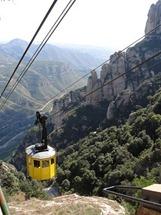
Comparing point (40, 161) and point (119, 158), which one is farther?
point (119, 158)

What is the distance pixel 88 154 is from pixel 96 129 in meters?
31.4

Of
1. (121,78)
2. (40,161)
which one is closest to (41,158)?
(40,161)

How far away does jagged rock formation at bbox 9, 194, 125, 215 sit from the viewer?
51.0 feet

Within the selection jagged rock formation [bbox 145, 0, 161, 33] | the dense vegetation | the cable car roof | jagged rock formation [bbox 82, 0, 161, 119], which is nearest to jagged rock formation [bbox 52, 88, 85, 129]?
jagged rock formation [bbox 82, 0, 161, 119]

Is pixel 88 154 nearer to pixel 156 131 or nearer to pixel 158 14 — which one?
pixel 156 131

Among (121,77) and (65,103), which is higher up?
(121,77)

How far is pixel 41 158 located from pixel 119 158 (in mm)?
47690

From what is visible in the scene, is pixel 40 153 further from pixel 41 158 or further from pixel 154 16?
pixel 154 16

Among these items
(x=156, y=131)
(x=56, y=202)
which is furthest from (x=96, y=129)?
(x=56, y=202)

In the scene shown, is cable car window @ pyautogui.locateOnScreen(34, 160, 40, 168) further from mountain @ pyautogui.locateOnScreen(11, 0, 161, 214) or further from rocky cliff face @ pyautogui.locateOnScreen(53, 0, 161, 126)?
rocky cliff face @ pyautogui.locateOnScreen(53, 0, 161, 126)

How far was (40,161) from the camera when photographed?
13.0 m

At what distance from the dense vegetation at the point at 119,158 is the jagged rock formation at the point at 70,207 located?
28162mm

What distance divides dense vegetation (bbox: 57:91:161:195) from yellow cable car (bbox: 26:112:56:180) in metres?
31.3

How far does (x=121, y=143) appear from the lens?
7112 centimetres
